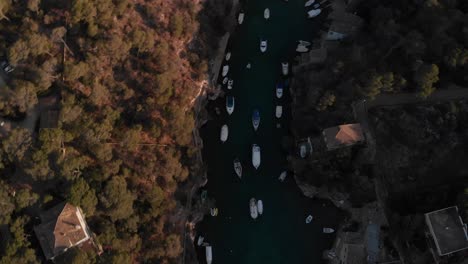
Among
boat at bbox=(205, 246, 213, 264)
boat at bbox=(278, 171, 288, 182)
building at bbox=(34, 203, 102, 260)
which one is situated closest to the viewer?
building at bbox=(34, 203, 102, 260)

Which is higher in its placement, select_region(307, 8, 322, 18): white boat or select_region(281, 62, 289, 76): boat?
select_region(307, 8, 322, 18): white boat

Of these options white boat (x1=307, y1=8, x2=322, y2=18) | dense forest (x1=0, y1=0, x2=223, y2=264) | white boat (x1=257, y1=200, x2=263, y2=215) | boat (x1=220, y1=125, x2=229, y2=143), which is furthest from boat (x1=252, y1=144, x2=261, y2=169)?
white boat (x1=307, y1=8, x2=322, y2=18)

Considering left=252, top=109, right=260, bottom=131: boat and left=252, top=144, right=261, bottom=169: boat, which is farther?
left=252, top=109, right=260, bottom=131: boat

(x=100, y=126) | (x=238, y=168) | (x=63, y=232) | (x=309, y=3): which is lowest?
(x=238, y=168)

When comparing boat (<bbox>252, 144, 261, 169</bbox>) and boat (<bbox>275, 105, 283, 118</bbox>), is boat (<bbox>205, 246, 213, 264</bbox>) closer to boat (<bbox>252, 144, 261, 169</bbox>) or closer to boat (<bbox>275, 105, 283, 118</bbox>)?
Answer: boat (<bbox>252, 144, 261, 169</bbox>)

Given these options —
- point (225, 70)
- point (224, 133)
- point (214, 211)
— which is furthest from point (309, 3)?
point (214, 211)

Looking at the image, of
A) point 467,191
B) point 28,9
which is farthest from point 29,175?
point 467,191

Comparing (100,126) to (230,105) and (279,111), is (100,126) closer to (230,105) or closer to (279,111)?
(230,105)
